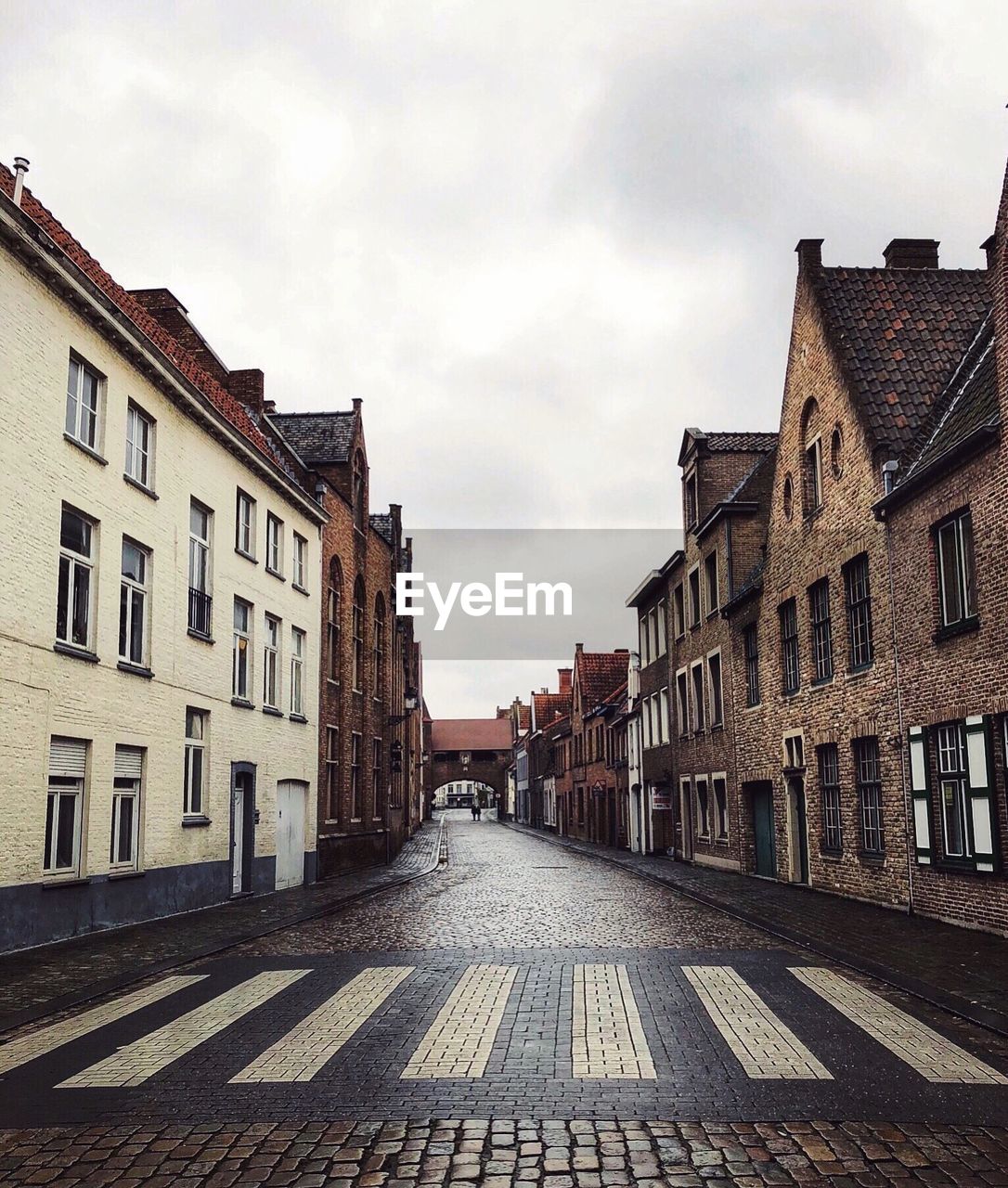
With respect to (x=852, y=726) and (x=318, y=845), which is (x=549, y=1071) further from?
(x=318, y=845)

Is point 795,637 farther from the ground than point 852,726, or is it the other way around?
point 795,637

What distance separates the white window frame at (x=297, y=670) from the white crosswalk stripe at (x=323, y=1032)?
1570cm

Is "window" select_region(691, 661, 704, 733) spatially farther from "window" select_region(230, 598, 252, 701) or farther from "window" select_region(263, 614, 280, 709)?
"window" select_region(230, 598, 252, 701)

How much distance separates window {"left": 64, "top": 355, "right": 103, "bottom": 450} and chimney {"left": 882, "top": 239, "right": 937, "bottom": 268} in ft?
50.3

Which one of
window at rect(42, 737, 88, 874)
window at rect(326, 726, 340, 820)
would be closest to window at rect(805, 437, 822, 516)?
window at rect(42, 737, 88, 874)

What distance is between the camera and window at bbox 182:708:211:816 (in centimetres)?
2019

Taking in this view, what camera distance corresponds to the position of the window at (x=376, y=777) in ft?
116

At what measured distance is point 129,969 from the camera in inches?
476

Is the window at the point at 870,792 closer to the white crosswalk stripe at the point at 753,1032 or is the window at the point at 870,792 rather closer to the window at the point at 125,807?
the white crosswalk stripe at the point at 753,1032

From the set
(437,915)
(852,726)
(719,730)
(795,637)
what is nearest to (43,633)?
(437,915)

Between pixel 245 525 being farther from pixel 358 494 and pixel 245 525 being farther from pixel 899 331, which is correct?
pixel 899 331

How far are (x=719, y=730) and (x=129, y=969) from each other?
19.2m

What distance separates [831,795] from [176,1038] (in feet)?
48.7

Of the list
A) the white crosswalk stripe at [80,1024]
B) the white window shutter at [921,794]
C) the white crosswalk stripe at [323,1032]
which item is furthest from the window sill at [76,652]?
the white window shutter at [921,794]
